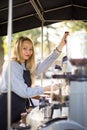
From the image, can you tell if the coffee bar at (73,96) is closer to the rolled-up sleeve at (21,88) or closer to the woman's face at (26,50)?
the rolled-up sleeve at (21,88)

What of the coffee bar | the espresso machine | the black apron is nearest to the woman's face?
the black apron

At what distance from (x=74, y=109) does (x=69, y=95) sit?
8 centimetres

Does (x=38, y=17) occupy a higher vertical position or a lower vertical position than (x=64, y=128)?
higher

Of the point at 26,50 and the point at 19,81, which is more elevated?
the point at 26,50

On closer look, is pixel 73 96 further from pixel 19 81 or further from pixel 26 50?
pixel 26 50

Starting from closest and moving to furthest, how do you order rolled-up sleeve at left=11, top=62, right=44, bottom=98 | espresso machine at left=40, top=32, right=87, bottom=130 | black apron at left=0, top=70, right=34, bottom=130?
1. espresso machine at left=40, top=32, right=87, bottom=130
2. rolled-up sleeve at left=11, top=62, right=44, bottom=98
3. black apron at left=0, top=70, right=34, bottom=130

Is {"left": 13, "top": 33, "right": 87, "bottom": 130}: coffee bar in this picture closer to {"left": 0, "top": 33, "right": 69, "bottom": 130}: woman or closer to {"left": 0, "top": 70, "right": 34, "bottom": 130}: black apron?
{"left": 0, "top": 33, "right": 69, "bottom": 130}: woman

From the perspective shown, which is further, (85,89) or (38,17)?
(38,17)

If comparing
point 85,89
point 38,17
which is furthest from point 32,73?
point 38,17

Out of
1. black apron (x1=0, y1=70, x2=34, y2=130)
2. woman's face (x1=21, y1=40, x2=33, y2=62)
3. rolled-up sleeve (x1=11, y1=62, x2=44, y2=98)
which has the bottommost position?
black apron (x1=0, y1=70, x2=34, y2=130)

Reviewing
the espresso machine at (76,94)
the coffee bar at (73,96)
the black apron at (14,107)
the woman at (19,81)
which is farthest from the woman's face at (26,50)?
the espresso machine at (76,94)

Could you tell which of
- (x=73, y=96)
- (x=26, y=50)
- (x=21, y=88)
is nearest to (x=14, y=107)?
(x=21, y=88)

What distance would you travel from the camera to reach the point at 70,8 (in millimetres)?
4539

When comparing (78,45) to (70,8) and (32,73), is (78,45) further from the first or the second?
(70,8)
